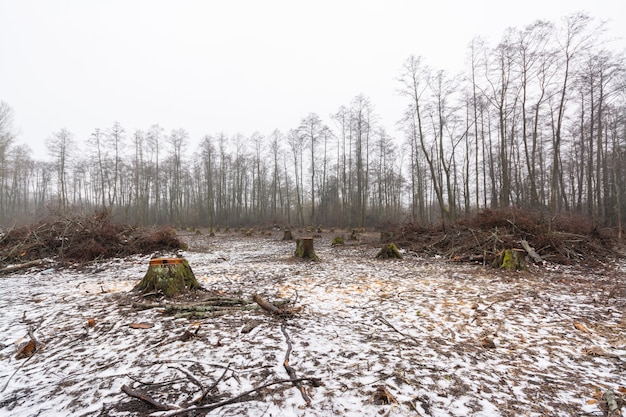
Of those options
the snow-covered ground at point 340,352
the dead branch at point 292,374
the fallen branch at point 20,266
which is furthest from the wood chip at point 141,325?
the fallen branch at point 20,266

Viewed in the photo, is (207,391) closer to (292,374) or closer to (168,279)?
(292,374)

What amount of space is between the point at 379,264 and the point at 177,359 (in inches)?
284

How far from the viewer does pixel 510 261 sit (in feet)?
24.3

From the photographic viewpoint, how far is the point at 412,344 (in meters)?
3.17

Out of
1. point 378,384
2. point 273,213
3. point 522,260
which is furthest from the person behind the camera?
point 273,213

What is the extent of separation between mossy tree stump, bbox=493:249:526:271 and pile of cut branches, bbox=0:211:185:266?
12118 mm

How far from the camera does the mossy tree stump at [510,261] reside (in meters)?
7.29

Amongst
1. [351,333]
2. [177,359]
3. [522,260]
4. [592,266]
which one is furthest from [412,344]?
[592,266]

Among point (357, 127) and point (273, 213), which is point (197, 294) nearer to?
point (357, 127)

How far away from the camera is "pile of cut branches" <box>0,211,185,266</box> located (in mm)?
8664

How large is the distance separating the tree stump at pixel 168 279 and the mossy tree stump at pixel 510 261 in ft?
26.6

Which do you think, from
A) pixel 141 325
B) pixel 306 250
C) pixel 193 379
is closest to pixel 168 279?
pixel 141 325

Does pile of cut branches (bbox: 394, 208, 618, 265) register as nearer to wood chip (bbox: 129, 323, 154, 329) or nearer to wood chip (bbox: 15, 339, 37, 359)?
wood chip (bbox: 129, 323, 154, 329)

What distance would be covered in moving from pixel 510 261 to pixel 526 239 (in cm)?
244
